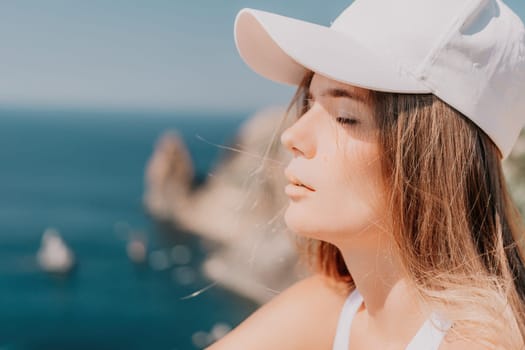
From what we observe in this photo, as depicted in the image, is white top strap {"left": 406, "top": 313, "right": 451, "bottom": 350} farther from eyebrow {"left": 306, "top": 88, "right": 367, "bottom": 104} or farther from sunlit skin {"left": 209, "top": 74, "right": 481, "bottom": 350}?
eyebrow {"left": 306, "top": 88, "right": 367, "bottom": 104}

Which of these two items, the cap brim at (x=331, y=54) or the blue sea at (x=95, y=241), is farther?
the blue sea at (x=95, y=241)

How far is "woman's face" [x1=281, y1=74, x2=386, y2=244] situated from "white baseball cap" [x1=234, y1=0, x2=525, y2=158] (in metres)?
0.04

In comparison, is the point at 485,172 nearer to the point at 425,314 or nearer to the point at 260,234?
the point at 425,314

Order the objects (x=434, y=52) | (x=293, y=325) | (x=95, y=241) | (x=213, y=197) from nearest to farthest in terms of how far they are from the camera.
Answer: (x=434, y=52)
(x=293, y=325)
(x=213, y=197)
(x=95, y=241)

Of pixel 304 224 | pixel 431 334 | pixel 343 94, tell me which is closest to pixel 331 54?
pixel 343 94

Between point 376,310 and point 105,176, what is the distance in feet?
68.9

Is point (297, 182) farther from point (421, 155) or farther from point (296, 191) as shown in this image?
point (421, 155)

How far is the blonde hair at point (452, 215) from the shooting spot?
1.93 feet

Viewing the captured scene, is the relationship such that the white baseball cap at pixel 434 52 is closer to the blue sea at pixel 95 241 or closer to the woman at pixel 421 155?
the woman at pixel 421 155

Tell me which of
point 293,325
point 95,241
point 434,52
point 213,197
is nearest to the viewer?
point 434,52

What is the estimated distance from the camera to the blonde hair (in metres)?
0.59

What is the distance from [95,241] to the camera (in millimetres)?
16953

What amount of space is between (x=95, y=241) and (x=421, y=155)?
17.1 metres

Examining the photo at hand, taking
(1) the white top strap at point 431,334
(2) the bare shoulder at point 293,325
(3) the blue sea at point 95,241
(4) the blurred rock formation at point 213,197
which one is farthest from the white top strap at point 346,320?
(3) the blue sea at point 95,241
